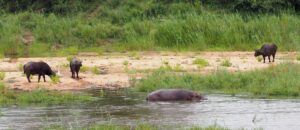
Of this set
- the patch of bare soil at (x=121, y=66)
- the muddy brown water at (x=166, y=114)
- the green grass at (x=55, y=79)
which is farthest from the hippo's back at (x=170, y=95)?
the green grass at (x=55, y=79)

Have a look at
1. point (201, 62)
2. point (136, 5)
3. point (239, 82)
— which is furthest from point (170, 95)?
point (136, 5)

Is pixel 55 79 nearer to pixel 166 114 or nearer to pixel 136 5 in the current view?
pixel 166 114

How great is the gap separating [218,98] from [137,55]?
1132 cm

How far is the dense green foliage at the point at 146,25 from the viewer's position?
31562mm

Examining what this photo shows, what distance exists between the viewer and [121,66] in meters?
25.4

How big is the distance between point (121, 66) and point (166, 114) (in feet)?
31.5

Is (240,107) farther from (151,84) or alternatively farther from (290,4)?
(290,4)

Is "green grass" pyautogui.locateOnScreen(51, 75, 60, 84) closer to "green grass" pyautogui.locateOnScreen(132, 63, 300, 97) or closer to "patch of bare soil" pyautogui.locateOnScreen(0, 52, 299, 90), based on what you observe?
"patch of bare soil" pyautogui.locateOnScreen(0, 52, 299, 90)

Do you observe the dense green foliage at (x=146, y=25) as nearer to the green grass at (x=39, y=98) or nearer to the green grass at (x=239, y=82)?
the green grass at (x=239, y=82)

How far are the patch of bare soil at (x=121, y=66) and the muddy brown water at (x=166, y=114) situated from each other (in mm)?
3021

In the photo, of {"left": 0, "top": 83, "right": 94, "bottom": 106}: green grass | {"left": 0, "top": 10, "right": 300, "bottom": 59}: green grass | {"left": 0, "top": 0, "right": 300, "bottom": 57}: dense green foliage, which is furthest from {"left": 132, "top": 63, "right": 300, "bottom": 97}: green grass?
{"left": 0, "top": 0, "right": 300, "bottom": 57}: dense green foliage

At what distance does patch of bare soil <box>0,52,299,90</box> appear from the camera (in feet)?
70.1

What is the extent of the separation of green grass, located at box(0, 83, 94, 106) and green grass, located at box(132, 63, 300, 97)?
2.22 metres

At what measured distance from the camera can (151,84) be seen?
66.3ft
